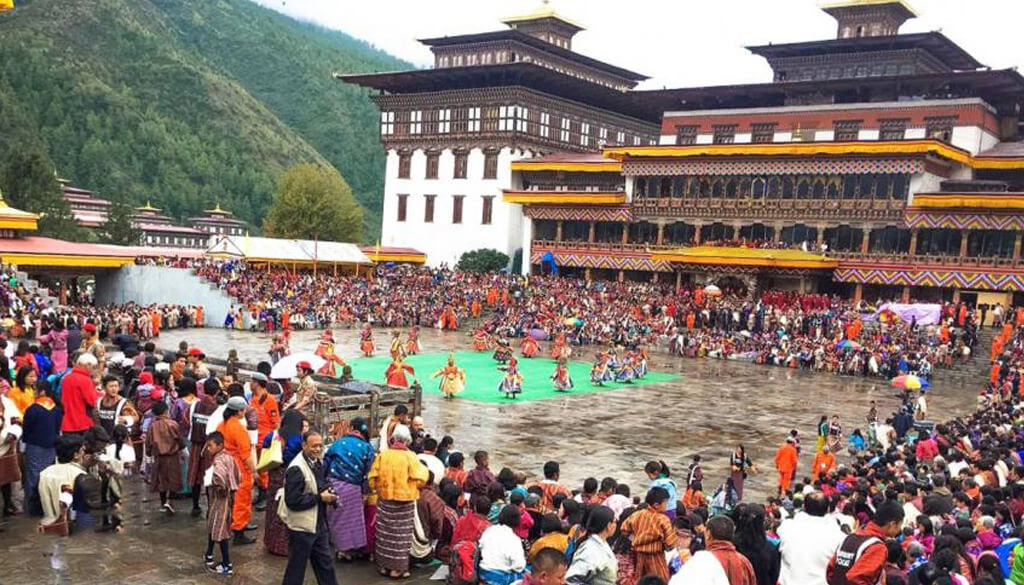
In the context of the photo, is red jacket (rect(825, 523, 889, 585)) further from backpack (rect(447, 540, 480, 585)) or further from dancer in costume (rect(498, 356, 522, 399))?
dancer in costume (rect(498, 356, 522, 399))

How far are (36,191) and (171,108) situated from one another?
42.9 meters

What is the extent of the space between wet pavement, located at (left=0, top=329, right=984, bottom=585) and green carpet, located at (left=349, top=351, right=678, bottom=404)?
0.79m

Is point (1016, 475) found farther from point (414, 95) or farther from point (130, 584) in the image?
point (414, 95)

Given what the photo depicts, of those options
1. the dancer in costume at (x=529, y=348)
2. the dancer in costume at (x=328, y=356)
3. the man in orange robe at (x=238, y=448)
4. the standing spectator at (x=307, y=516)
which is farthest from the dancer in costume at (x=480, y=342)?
the standing spectator at (x=307, y=516)

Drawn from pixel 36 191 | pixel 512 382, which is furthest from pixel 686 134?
pixel 36 191

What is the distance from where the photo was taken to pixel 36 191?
57656mm

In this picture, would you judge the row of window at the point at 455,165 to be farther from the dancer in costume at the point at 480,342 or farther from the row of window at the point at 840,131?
the dancer in costume at the point at 480,342

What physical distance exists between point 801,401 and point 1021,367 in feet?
22.8

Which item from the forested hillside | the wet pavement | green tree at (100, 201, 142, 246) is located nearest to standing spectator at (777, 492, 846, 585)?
the wet pavement

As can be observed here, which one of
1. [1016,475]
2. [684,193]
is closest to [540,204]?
[684,193]

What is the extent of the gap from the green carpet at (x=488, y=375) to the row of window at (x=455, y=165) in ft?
85.9

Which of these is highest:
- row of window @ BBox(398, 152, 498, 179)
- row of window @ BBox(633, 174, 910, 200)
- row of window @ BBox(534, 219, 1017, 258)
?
row of window @ BBox(398, 152, 498, 179)

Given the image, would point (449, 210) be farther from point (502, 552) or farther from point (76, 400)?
point (502, 552)

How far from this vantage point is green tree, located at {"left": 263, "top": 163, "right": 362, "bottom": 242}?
229 feet
